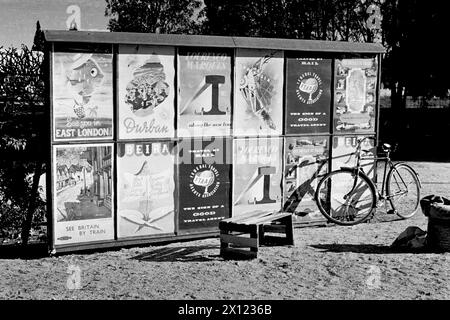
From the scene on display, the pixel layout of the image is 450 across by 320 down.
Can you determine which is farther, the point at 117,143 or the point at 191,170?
the point at 191,170

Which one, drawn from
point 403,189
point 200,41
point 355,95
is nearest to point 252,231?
point 200,41

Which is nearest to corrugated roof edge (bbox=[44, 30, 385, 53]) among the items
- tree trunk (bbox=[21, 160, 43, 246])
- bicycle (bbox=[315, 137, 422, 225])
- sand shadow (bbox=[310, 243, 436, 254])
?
bicycle (bbox=[315, 137, 422, 225])

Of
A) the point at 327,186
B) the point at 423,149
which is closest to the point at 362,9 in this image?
the point at 423,149

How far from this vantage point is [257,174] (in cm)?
864

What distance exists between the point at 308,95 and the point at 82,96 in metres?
3.09

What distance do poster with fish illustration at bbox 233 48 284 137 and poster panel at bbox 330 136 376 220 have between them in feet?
3.27

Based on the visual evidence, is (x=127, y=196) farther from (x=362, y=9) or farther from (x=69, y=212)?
(x=362, y=9)

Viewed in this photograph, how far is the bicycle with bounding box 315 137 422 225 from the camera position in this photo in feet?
29.8

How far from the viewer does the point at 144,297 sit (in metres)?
5.85

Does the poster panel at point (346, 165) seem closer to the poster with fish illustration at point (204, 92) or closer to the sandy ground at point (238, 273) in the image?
the sandy ground at point (238, 273)

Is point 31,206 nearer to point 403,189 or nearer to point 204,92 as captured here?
point 204,92
